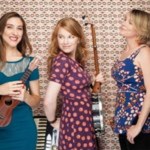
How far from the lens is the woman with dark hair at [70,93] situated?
200 centimetres

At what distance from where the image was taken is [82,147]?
2062mm

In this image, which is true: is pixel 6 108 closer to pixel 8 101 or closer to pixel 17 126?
pixel 8 101

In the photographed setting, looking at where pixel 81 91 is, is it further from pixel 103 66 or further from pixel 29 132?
pixel 103 66

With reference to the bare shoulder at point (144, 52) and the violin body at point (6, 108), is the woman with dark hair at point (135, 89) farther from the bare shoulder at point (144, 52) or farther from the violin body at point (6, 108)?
the violin body at point (6, 108)

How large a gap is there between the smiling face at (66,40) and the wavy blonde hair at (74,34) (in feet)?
0.09

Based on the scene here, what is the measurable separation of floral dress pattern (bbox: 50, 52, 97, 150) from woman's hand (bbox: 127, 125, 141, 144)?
1.10 feet

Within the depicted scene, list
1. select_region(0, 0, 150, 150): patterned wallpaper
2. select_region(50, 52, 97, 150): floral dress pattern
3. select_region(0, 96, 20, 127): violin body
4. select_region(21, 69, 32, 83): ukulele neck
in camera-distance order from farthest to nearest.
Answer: select_region(0, 0, 150, 150): patterned wallpaper, select_region(50, 52, 97, 150): floral dress pattern, select_region(21, 69, 32, 83): ukulele neck, select_region(0, 96, 20, 127): violin body

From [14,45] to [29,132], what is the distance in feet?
2.10

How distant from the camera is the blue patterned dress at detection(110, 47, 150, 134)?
189 centimetres

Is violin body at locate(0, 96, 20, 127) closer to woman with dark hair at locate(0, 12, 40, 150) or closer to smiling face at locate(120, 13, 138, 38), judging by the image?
woman with dark hair at locate(0, 12, 40, 150)

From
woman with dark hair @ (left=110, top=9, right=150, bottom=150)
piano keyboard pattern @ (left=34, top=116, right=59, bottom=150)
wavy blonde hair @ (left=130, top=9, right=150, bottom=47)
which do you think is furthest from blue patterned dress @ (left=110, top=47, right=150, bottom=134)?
piano keyboard pattern @ (left=34, top=116, right=59, bottom=150)

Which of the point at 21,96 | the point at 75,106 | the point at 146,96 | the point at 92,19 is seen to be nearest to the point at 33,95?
the point at 21,96

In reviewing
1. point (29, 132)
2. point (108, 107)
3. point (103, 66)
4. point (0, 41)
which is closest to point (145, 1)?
point (103, 66)

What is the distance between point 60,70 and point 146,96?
0.63 metres
